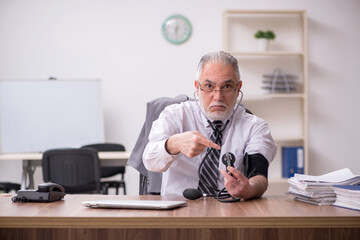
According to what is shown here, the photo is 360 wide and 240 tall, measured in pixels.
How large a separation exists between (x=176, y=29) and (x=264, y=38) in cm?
97

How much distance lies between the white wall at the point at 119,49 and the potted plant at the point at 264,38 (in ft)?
1.25

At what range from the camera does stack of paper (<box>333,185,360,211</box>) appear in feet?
5.15

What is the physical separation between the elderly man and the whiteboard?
2.92 meters

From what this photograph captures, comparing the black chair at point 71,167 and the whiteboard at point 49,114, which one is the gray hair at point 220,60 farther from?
the whiteboard at point 49,114

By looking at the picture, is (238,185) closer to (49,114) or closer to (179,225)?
(179,225)

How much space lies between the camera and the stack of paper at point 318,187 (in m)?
1.70

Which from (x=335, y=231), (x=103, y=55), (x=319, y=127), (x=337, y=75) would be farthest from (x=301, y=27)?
(x=335, y=231)

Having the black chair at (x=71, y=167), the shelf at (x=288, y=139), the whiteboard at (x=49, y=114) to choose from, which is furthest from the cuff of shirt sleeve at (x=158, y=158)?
the shelf at (x=288, y=139)

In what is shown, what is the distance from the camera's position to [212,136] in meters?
2.17

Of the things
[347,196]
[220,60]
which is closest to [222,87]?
[220,60]

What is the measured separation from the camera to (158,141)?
80.8 inches

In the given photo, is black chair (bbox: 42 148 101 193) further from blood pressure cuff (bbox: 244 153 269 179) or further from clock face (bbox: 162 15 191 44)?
blood pressure cuff (bbox: 244 153 269 179)

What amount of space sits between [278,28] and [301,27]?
0.25 m

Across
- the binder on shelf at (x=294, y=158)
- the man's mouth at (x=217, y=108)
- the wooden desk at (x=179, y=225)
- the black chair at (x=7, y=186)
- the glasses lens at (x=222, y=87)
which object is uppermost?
the glasses lens at (x=222, y=87)
